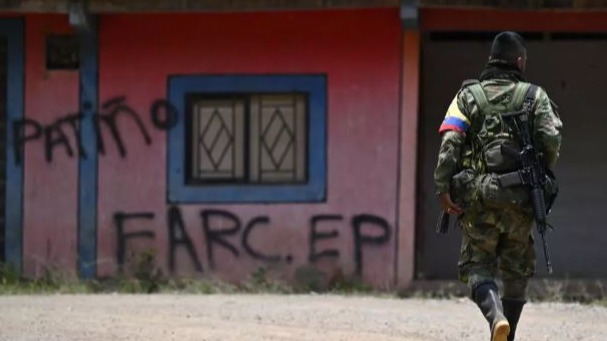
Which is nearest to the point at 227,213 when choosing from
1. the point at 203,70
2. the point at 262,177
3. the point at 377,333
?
the point at 262,177

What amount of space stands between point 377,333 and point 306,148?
3.34 meters

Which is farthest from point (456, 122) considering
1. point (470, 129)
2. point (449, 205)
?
point (449, 205)

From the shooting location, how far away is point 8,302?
403 inches

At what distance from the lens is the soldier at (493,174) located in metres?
6.52

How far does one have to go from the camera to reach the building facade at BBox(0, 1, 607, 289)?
11422 mm

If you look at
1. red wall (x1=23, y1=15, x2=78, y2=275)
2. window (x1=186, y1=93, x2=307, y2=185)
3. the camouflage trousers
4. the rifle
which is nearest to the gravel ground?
red wall (x1=23, y1=15, x2=78, y2=275)

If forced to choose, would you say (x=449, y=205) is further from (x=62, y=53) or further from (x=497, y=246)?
(x=62, y=53)

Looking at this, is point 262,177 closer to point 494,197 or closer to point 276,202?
point 276,202

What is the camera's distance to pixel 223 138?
11.7 m

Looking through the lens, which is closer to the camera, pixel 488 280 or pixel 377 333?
pixel 488 280

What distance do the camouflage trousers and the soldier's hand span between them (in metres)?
0.05

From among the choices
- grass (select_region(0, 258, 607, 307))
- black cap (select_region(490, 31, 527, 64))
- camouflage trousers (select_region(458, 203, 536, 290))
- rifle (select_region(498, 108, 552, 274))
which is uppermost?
black cap (select_region(490, 31, 527, 64))

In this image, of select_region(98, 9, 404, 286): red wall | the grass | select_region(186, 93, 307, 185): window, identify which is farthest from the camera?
select_region(186, 93, 307, 185): window

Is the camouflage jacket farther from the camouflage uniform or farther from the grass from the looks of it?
the grass
